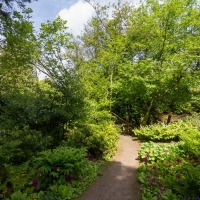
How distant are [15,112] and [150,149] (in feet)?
16.4

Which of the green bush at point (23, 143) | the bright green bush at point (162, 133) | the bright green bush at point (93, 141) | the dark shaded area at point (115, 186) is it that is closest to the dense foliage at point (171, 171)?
the dark shaded area at point (115, 186)

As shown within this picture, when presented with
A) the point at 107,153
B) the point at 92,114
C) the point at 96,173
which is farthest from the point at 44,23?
the point at 96,173

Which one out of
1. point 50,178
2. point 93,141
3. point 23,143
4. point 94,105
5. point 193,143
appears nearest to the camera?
point 50,178

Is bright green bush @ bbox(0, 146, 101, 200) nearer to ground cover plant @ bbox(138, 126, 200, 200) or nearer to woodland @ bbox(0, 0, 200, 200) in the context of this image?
woodland @ bbox(0, 0, 200, 200)

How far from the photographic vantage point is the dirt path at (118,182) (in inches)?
147

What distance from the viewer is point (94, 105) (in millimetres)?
7875

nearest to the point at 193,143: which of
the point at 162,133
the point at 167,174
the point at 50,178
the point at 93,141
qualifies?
the point at 167,174

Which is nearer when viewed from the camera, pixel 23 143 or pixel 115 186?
pixel 115 186

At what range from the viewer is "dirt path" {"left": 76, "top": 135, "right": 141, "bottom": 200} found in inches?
147

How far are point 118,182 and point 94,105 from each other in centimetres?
418

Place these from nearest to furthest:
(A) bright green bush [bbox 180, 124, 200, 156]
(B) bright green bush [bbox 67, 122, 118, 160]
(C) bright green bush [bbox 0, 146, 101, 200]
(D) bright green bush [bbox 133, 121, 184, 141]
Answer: (C) bright green bush [bbox 0, 146, 101, 200]
(A) bright green bush [bbox 180, 124, 200, 156]
(B) bright green bush [bbox 67, 122, 118, 160]
(D) bright green bush [bbox 133, 121, 184, 141]

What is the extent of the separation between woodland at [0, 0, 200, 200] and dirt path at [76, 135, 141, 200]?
0.24m

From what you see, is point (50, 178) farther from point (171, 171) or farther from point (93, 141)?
point (171, 171)

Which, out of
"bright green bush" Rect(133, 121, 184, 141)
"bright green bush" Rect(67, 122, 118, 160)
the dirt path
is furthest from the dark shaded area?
"bright green bush" Rect(133, 121, 184, 141)
